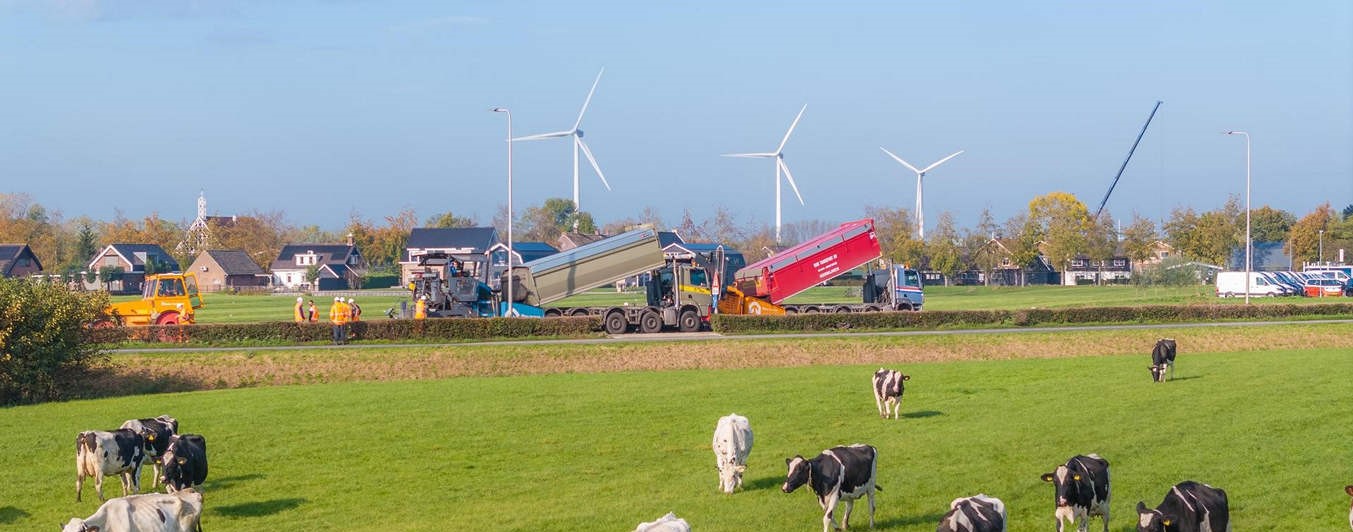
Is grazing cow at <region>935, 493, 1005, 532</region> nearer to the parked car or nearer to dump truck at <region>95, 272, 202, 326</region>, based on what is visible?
dump truck at <region>95, 272, 202, 326</region>

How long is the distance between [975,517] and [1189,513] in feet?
8.64

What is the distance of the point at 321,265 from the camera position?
145625 millimetres

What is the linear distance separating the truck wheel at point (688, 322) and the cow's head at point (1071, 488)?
3400cm

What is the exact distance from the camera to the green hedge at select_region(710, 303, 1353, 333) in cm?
4744

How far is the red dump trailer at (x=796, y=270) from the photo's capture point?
169ft

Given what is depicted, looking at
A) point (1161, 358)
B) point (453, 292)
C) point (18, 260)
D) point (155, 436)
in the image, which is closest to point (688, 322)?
point (453, 292)

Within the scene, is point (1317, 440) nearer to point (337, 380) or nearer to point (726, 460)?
point (726, 460)

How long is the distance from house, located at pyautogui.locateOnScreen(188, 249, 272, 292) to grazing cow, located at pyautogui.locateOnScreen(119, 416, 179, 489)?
409 feet

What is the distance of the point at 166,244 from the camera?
16125 cm

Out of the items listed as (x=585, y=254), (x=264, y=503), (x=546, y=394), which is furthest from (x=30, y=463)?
(x=585, y=254)

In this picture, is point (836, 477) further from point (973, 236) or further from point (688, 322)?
point (973, 236)

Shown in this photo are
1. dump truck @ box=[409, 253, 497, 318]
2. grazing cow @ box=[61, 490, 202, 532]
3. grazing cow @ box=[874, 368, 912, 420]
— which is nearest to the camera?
grazing cow @ box=[61, 490, 202, 532]

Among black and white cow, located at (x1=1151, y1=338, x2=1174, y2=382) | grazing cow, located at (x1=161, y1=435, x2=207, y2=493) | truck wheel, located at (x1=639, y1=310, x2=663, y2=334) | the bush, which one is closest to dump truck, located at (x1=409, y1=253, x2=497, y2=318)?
truck wheel, located at (x1=639, y1=310, x2=663, y2=334)

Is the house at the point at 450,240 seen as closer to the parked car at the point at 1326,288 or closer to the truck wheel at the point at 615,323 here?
the parked car at the point at 1326,288
